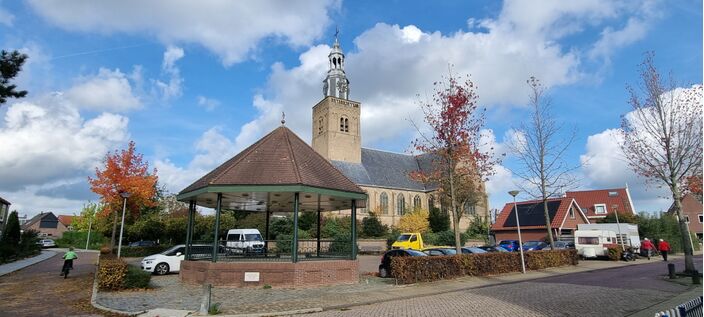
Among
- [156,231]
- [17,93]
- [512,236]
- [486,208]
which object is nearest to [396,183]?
[486,208]

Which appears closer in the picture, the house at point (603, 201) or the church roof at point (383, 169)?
the house at point (603, 201)

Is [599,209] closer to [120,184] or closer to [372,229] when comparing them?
[372,229]

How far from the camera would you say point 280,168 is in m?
17.1

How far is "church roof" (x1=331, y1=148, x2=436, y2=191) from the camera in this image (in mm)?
65500

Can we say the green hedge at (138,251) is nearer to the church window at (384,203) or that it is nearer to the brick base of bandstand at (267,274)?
the brick base of bandstand at (267,274)

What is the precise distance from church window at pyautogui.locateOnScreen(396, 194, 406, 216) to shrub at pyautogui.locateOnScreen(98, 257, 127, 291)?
181 feet

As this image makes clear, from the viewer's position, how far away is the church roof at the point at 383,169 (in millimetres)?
65500

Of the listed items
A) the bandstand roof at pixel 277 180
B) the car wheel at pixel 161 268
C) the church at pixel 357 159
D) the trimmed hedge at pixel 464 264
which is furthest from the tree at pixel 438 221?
the car wheel at pixel 161 268

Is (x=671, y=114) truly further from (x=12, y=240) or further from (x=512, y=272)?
(x=12, y=240)

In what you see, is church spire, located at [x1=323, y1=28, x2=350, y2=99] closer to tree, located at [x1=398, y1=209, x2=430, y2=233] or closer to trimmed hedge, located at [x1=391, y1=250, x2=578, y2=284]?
tree, located at [x1=398, y1=209, x2=430, y2=233]

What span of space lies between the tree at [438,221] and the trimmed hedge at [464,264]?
32.7m

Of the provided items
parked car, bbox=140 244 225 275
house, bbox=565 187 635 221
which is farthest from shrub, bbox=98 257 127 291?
house, bbox=565 187 635 221

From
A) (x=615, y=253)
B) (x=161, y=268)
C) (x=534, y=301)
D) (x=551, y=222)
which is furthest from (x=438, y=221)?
(x=534, y=301)

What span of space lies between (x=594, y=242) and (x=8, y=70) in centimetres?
3782
